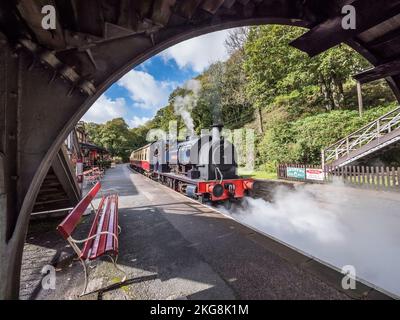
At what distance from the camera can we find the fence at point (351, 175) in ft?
25.4

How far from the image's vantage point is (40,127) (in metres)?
1.87

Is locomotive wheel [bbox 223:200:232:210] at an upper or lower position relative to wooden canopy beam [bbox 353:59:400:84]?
lower

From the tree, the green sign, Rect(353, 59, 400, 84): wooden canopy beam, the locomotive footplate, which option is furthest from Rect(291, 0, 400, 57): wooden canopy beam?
the tree

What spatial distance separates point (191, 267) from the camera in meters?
3.08

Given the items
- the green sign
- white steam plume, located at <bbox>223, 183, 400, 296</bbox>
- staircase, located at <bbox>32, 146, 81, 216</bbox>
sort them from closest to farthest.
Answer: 1. white steam plume, located at <bbox>223, 183, 400, 296</bbox>
2. staircase, located at <bbox>32, 146, 81, 216</bbox>
3. the green sign

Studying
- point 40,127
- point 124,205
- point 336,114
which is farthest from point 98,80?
point 336,114

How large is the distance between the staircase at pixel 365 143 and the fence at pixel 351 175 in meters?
0.70

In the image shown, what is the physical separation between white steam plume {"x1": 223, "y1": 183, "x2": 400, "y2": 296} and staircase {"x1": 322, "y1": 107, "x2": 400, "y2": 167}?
238cm

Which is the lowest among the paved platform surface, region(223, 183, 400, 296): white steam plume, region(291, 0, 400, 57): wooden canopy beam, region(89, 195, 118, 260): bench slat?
region(223, 183, 400, 296): white steam plume

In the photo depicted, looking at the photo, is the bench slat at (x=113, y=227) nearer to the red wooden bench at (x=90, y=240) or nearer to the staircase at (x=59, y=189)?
the red wooden bench at (x=90, y=240)

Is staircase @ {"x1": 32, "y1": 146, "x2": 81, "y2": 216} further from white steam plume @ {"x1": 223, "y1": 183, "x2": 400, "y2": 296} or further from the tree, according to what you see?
the tree

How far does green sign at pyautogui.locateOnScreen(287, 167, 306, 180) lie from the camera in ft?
36.8

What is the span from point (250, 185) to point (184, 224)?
301 cm
